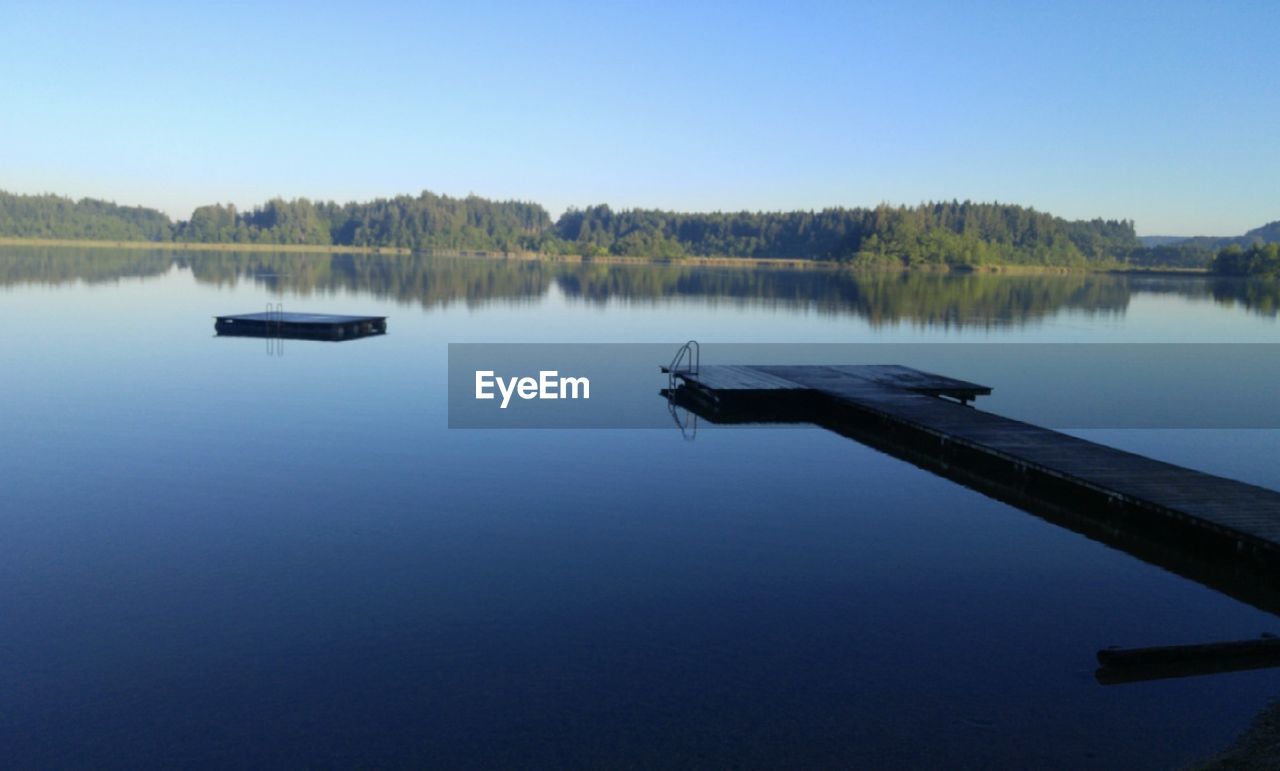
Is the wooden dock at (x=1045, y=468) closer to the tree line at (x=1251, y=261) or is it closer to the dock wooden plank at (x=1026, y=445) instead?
the dock wooden plank at (x=1026, y=445)

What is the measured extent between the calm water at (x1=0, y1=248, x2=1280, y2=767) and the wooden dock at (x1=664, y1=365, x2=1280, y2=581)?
0.79 metres

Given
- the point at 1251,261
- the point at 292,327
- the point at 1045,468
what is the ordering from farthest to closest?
the point at 1251,261, the point at 292,327, the point at 1045,468

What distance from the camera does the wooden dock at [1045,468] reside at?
1349 cm

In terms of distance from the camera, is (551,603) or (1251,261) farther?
(1251,261)

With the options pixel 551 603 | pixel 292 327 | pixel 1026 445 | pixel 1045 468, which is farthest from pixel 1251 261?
pixel 551 603

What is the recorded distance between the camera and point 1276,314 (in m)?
74.5

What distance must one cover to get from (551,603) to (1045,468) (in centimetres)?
1007

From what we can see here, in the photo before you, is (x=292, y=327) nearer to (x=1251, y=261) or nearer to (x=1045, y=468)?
(x=1045, y=468)

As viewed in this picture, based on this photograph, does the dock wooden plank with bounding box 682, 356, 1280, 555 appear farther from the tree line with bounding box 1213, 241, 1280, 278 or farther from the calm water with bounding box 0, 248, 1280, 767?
the tree line with bounding box 1213, 241, 1280, 278

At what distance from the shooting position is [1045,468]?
17188mm

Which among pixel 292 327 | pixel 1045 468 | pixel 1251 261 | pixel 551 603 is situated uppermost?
pixel 1251 261

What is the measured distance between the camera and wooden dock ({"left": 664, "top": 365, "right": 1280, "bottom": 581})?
1349 centimetres

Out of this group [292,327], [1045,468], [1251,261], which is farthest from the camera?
[1251,261]

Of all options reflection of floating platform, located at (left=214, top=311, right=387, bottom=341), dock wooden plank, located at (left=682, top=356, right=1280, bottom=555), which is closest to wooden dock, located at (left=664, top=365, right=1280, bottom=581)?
dock wooden plank, located at (left=682, top=356, right=1280, bottom=555)
